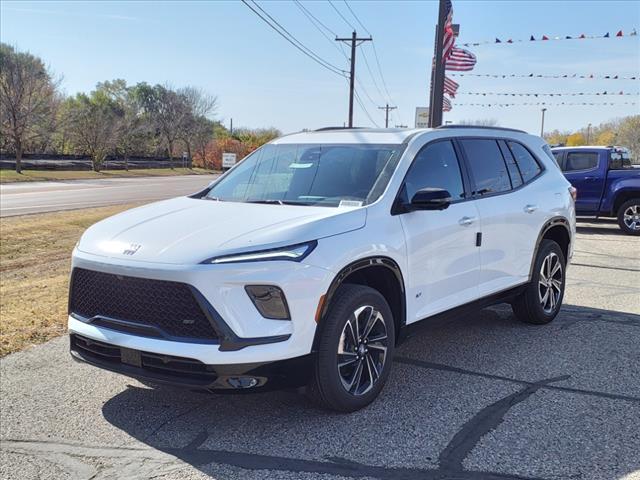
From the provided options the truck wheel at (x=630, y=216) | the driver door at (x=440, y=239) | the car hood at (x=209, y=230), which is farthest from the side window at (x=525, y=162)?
the truck wheel at (x=630, y=216)

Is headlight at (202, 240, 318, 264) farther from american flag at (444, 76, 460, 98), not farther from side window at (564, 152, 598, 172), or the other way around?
american flag at (444, 76, 460, 98)

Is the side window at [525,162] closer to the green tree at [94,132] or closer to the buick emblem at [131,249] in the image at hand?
the buick emblem at [131,249]

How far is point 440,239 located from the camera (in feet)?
15.0

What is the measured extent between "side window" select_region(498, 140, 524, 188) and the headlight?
9.40ft

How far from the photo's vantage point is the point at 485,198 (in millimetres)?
5203

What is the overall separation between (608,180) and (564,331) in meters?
10.0

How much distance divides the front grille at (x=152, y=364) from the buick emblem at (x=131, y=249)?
56 centimetres

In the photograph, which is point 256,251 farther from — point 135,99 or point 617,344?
point 135,99

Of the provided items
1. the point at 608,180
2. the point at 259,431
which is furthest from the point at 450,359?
the point at 608,180

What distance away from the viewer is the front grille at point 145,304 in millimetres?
3395

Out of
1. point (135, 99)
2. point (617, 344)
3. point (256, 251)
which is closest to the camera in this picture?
point (256, 251)

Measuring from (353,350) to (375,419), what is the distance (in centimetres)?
46

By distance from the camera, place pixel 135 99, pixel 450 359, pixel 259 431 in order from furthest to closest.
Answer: pixel 135 99 < pixel 450 359 < pixel 259 431

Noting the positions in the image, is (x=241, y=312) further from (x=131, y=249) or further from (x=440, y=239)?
(x=440, y=239)
